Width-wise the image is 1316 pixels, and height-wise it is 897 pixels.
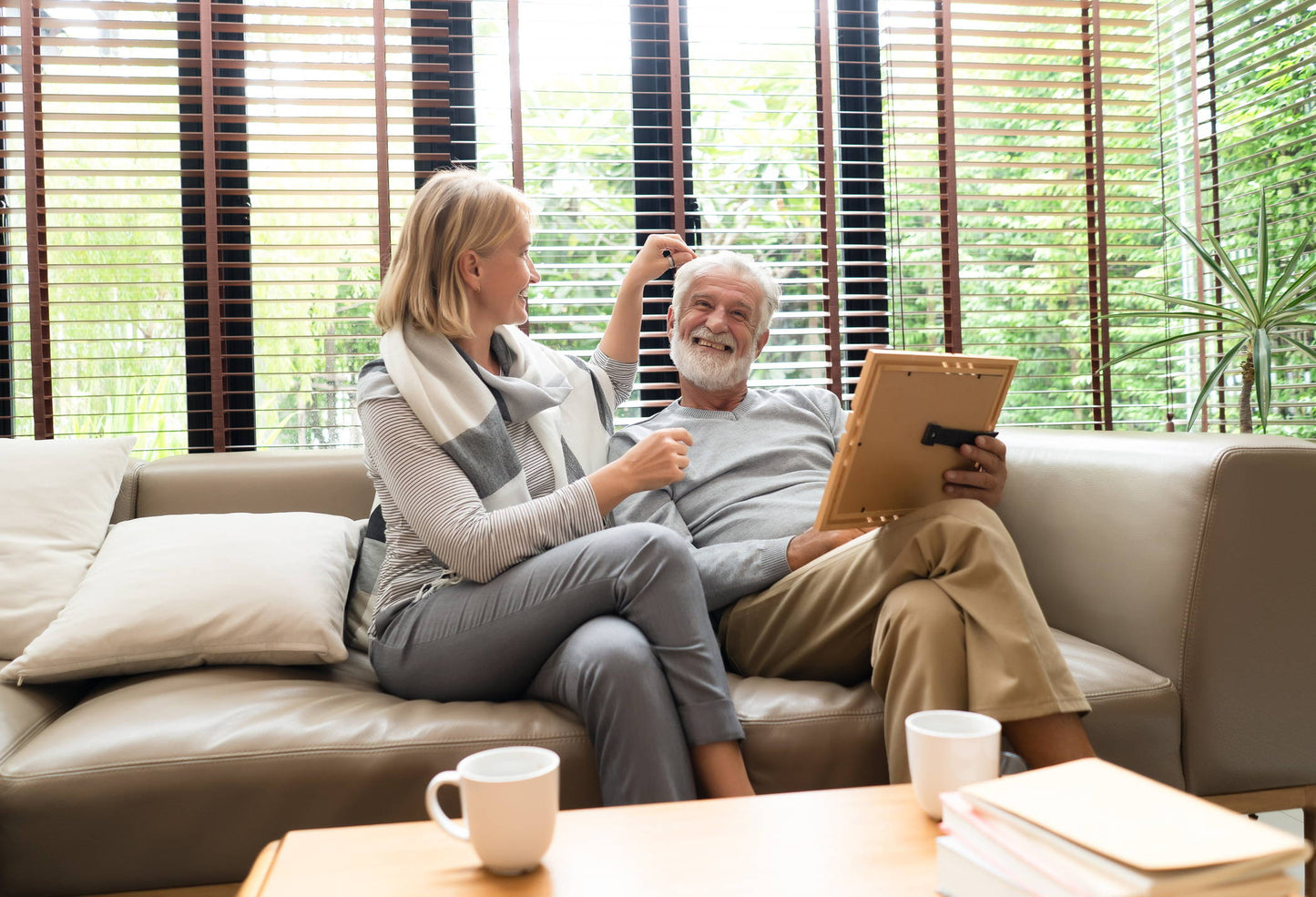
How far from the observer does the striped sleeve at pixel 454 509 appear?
4.87 feet

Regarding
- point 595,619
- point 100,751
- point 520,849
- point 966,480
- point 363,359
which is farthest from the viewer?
point 363,359

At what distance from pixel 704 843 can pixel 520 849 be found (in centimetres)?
17

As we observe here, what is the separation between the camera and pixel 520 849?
2.55 feet

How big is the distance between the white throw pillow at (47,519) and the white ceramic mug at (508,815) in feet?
4.22

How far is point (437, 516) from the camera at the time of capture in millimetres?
1489

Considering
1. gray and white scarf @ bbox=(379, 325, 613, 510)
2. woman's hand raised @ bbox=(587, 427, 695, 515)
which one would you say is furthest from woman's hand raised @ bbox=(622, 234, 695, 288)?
woman's hand raised @ bbox=(587, 427, 695, 515)

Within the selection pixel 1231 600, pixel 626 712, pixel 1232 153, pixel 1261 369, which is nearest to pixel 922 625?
pixel 626 712

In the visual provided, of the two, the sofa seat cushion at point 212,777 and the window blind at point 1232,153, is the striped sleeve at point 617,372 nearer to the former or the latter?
the sofa seat cushion at point 212,777

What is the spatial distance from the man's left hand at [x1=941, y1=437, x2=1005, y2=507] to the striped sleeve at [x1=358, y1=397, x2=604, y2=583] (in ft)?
2.00

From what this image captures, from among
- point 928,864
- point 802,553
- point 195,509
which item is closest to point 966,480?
point 802,553

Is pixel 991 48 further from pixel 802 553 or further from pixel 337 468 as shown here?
pixel 337 468

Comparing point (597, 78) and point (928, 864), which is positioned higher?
point (597, 78)

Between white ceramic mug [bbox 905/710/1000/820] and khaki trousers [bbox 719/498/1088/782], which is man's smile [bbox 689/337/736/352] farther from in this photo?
white ceramic mug [bbox 905/710/1000/820]

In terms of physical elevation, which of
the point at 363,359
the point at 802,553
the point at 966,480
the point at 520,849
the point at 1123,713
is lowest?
the point at 1123,713
